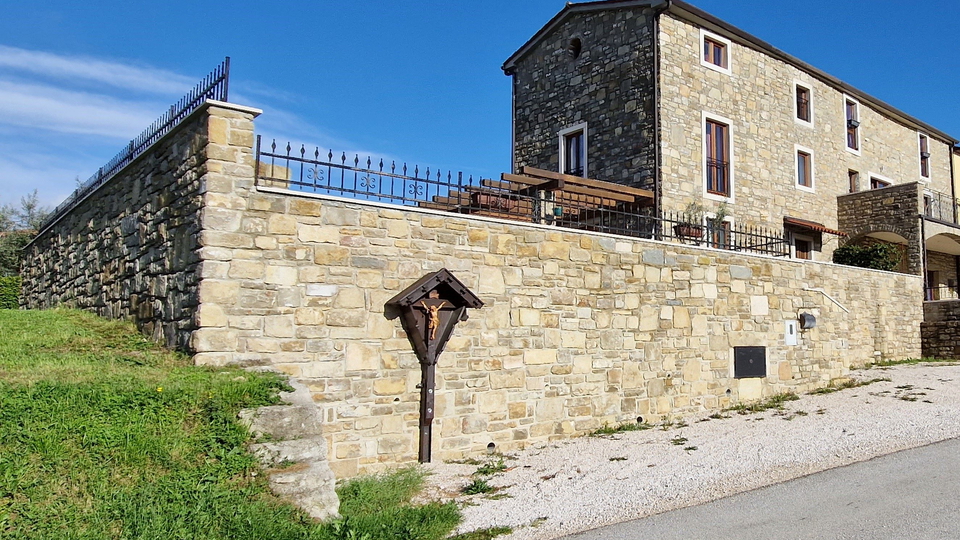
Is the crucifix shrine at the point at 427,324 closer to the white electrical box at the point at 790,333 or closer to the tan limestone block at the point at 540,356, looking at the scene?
the tan limestone block at the point at 540,356

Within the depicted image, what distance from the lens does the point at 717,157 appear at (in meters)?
17.3

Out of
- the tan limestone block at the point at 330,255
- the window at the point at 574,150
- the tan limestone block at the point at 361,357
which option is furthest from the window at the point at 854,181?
the tan limestone block at the point at 330,255

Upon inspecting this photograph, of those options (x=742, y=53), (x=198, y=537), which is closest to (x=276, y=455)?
(x=198, y=537)

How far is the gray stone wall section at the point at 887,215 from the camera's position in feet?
63.9

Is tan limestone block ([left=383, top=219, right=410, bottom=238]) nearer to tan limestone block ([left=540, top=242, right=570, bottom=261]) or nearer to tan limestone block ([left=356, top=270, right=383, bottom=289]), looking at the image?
tan limestone block ([left=356, top=270, right=383, bottom=289])

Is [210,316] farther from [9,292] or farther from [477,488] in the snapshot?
[9,292]

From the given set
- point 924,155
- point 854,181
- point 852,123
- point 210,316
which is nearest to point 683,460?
point 210,316

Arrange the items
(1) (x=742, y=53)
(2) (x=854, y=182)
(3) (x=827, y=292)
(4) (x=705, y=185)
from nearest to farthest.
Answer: (3) (x=827, y=292) < (4) (x=705, y=185) < (1) (x=742, y=53) < (2) (x=854, y=182)

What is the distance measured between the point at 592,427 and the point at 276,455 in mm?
5326

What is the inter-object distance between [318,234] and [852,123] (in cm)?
1960

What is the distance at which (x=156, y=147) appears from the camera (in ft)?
28.8

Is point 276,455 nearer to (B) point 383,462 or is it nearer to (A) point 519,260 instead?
(B) point 383,462

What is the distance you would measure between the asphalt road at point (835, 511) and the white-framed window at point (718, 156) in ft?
34.8

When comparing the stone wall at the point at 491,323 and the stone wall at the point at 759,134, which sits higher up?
the stone wall at the point at 759,134
